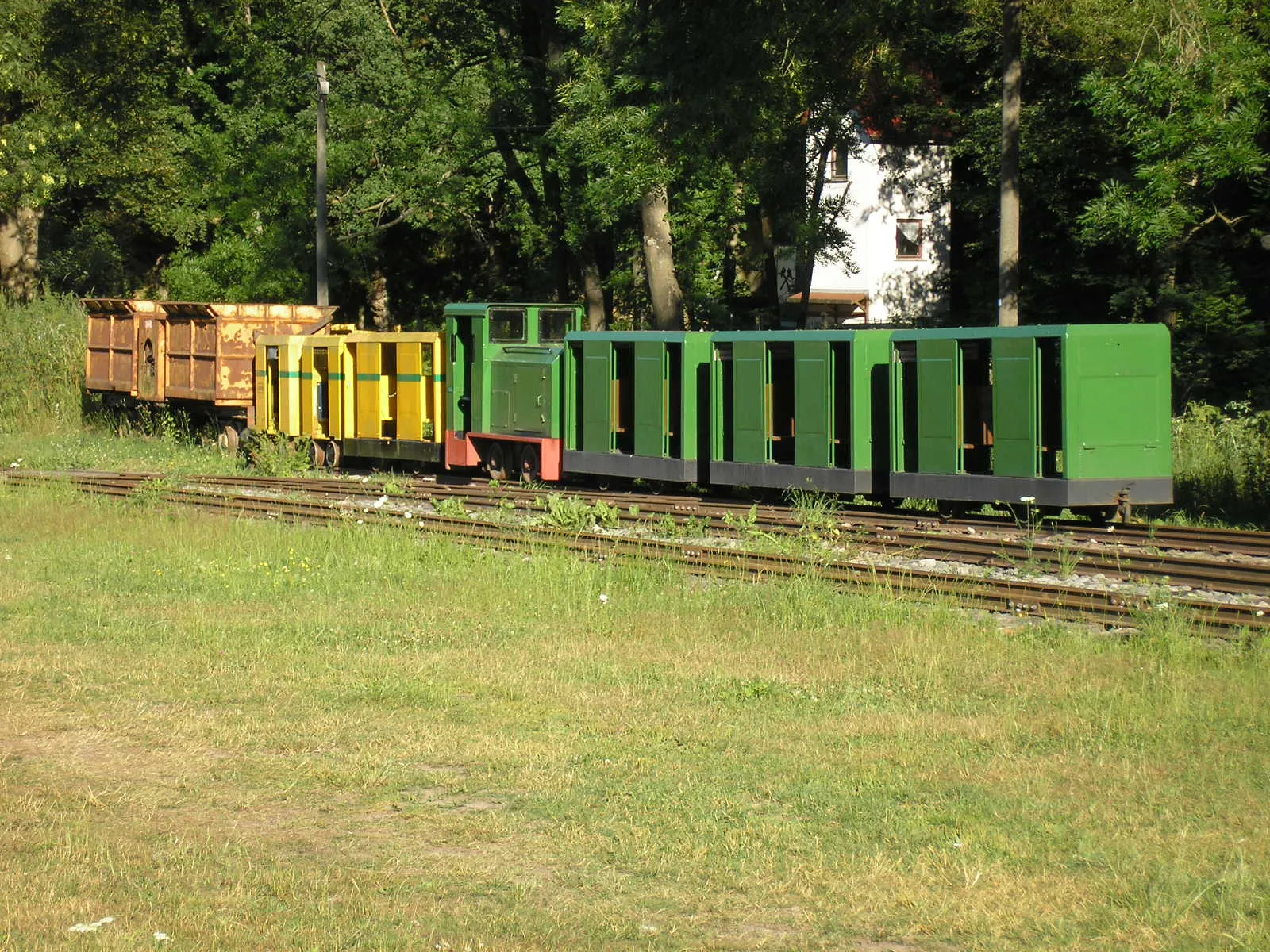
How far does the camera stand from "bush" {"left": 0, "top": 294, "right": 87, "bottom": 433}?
36906 millimetres

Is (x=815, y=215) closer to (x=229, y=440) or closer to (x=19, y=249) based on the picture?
(x=229, y=440)

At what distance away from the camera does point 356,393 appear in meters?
27.4

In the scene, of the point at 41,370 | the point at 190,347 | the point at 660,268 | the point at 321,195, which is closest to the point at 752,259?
the point at 660,268

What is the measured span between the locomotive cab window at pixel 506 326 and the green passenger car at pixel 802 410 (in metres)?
4.36

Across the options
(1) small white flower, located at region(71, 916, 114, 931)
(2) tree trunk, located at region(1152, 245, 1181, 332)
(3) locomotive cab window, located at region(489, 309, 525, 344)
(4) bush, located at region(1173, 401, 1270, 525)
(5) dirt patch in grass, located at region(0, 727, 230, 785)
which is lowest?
(1) small white flower, located at region(71, 916, 114, 931)

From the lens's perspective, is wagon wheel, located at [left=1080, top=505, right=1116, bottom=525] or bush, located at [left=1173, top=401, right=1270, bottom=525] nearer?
wagon wheel, located at [left=1080, top=505, right=1116, bottom=525]

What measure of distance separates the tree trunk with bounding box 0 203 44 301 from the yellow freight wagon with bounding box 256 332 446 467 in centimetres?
1824

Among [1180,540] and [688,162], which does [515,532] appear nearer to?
[1180,540]

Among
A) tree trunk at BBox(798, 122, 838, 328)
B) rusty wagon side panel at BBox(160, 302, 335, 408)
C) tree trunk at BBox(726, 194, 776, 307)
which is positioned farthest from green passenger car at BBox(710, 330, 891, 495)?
tree trunk at BBox(726, 194, 776, 307)

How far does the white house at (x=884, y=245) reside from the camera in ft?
169

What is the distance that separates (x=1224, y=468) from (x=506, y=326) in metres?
11.1

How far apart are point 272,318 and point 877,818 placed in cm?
2640

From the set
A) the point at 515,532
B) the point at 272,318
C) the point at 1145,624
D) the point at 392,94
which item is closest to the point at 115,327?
the point at 272,318

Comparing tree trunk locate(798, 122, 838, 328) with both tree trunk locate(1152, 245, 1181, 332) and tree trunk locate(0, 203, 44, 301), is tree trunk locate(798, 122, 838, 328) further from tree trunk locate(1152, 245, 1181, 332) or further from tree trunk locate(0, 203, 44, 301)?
tree trunk locate(0, 203, 44, 301)
